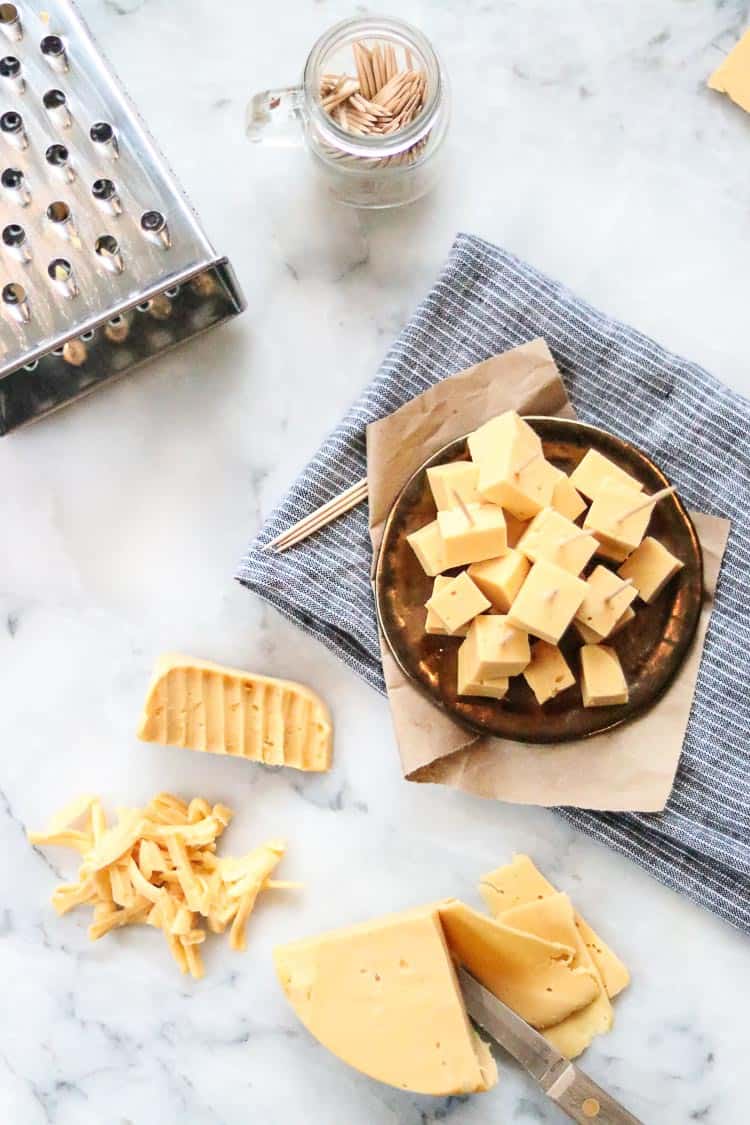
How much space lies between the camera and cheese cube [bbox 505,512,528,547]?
Answer: 102 cm

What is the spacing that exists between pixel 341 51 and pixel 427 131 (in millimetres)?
129

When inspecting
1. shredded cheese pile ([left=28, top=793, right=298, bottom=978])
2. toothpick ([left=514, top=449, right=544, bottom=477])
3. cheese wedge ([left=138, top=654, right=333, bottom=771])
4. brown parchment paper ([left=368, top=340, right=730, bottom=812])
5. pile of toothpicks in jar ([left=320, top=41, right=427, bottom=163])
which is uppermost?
pile of toothpicks in jar ([left=320, top=41, right=427, bottom=163])

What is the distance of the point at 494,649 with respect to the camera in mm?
975

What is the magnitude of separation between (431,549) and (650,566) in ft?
0.64

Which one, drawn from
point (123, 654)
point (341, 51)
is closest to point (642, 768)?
point (123, 654)

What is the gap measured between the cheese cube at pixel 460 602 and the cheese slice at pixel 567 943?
30 centimetres

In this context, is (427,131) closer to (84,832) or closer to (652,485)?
(652,485)

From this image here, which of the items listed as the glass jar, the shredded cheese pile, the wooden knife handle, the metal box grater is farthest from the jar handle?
the wooden knife handle

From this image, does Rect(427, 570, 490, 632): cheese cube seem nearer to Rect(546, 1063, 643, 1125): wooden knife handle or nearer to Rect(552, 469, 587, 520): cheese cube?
Rect(552, 469, 587, 520): cheese cube

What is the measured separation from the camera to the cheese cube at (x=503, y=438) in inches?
38.9

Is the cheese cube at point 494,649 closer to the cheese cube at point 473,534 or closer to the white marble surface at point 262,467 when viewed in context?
the cheese cube at point 473,534

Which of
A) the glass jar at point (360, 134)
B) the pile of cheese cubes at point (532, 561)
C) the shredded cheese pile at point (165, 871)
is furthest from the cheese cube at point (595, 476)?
the shredded cheese pile at point (165, 871)

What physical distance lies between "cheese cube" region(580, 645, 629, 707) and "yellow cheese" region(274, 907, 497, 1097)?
0.25 meters

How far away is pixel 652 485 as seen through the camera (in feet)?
3.43
